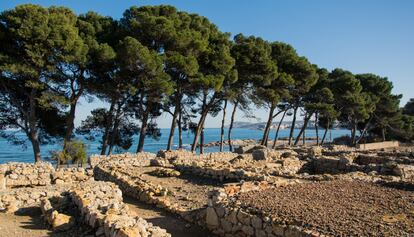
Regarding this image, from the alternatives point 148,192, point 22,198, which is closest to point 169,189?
point 148,192

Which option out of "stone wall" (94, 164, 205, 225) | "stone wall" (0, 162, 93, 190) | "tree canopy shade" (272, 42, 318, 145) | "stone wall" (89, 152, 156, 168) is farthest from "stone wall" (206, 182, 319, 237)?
"tree canopy shade" (272, 42, 318, 145)

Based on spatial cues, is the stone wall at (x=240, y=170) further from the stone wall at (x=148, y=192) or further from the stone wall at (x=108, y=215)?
the stone wall at (x=108, y=215)

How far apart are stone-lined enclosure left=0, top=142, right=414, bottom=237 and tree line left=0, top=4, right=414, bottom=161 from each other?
5.11m

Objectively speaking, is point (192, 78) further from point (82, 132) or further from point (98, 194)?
point (98, 194)

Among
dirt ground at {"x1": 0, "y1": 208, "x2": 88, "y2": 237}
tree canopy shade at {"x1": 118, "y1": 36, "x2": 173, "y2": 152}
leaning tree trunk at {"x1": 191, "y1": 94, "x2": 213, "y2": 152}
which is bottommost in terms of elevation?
dirt ground at {"x1": 0, "y1": 208, "x2": 88, "y2": 237}

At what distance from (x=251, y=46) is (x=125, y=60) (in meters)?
10.6

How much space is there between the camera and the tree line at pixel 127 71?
19.4 metres

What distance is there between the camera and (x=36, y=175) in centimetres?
1273

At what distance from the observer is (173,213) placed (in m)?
9.36

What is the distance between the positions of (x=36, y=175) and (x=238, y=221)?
8420 millimetres

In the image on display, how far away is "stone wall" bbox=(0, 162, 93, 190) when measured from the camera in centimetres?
1245

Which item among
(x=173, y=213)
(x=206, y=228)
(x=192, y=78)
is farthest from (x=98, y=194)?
(x=192, y=78)

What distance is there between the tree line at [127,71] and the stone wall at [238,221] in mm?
13491

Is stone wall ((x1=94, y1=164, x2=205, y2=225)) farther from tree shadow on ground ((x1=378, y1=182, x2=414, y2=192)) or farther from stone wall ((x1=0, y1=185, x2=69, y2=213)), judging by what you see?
tree shadow on ground ((x1=378, y1=182, x2=414, y2=192))
